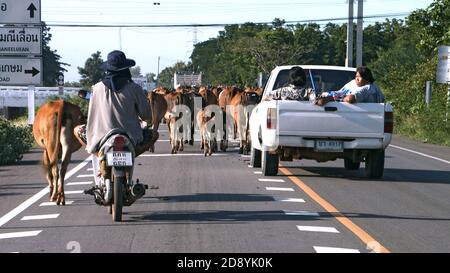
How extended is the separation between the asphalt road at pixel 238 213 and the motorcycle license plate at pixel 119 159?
75cm

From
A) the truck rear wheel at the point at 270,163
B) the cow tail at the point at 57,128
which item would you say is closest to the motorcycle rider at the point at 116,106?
the cow tail at the point at 57,128

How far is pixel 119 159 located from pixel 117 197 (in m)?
0.47

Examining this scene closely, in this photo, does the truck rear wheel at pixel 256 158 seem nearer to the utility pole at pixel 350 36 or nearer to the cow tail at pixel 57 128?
the cow tail at pixel 57 128

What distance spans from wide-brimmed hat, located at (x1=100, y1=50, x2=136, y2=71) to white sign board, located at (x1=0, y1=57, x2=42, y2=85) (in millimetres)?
12522

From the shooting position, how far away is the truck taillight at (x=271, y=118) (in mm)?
16562

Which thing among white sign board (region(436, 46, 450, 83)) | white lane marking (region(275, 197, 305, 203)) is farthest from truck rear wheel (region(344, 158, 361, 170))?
white sign board (region(436, 46, 450, 83))

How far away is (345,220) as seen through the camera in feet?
39.8

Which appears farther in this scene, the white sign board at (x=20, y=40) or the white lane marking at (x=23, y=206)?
the white sign board at (x=20, y=40)

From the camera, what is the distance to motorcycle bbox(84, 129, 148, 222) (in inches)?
454

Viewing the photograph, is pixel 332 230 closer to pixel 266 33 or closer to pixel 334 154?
pixel 334 154
